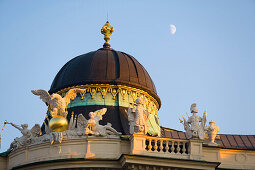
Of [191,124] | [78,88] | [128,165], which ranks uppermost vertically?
[78,88]

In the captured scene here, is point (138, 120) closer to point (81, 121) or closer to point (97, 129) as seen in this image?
point (97, 129)

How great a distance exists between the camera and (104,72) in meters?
35.8

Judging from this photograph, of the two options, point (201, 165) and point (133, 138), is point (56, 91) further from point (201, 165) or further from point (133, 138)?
point (201, 165)

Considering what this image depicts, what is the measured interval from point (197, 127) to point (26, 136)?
28.7 feet

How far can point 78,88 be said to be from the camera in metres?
34.4

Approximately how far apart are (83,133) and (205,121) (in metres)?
6.07

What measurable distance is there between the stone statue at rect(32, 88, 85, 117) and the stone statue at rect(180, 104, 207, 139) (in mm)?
5893

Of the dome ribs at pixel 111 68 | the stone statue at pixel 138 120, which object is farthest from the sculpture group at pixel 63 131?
the dome ribs at pixel 111 68

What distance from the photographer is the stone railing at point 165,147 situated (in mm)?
29931

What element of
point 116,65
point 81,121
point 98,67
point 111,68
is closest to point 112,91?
point 111,68

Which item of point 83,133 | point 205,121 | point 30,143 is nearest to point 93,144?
point 83,133

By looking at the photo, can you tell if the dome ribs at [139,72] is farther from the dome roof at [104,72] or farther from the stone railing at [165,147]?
the stone railing at [165,147]

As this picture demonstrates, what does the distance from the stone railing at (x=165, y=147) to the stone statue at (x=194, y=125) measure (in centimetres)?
55

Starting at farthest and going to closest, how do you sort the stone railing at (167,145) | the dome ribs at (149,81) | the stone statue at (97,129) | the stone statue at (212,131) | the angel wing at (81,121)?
the dome ribs at (149,81), the stone statue at (212,131), the angel wing at (81,121), the stone statue at (97,129), the stone railing at (167,145)
